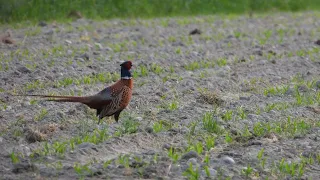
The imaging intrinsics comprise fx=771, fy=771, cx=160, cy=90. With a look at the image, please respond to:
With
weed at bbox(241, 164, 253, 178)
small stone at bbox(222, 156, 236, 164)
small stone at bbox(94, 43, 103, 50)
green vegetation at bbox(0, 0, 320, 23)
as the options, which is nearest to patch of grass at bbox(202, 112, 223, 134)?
small stone at bbox(222, 156, 236, 164)

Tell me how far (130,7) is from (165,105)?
11595mm

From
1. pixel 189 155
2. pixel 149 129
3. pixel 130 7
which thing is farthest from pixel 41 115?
pixel 130 7

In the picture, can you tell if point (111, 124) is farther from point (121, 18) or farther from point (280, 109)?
point (121, 18)

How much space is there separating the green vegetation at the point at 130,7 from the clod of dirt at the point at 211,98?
30.7 ft

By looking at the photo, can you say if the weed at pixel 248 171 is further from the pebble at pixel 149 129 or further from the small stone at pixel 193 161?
the pebble at pixel 149 129

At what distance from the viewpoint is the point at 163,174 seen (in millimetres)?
5875

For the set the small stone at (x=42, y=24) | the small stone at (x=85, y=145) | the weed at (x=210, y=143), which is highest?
the small stone at (x=85, y=145)

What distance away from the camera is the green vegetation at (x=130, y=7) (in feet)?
59.1

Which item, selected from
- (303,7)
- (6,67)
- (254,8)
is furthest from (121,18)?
(6,67)

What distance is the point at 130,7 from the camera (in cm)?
2009

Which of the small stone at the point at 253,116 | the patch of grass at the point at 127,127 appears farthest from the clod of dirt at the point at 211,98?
the patch of grass at the point at 127,127

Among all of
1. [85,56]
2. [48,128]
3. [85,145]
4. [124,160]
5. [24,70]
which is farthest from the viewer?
[85,56]

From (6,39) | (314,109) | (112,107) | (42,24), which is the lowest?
(42,24)

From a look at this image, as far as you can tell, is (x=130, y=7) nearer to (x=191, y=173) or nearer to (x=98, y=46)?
(x=98, y=46)
